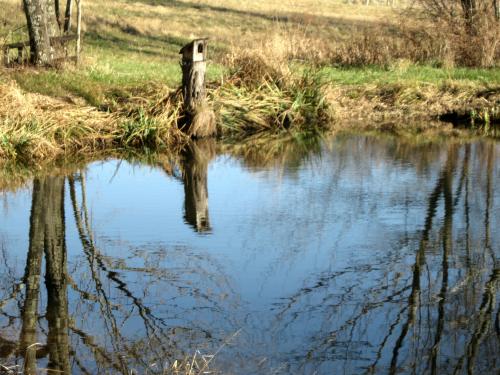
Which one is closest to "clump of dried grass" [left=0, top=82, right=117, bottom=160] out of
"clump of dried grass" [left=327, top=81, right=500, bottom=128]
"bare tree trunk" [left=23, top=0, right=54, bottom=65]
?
"bare tree trunk" [left=23, top=0, right=54, bottom=65]

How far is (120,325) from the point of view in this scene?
7312 millimetres

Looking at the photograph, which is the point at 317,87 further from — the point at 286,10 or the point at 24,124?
the point at 286,10

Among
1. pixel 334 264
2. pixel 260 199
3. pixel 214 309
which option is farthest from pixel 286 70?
pixel 214 309

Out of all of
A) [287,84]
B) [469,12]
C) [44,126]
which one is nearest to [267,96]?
[287,84]

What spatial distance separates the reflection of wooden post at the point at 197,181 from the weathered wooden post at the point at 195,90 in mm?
294

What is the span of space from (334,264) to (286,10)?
138 ft

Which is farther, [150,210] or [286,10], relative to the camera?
[286,10]

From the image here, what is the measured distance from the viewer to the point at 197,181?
1334 cm

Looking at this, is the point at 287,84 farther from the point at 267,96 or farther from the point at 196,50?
the point at 196,50

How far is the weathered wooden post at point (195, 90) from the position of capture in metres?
16.5

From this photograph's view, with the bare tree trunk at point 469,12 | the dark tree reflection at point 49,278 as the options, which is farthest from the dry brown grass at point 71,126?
the bare tree trunk at point 469,12

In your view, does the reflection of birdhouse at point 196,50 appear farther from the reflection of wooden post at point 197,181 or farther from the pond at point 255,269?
the pond at point 255,269

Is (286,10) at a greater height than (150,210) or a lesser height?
greater

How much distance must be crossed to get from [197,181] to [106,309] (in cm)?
574
